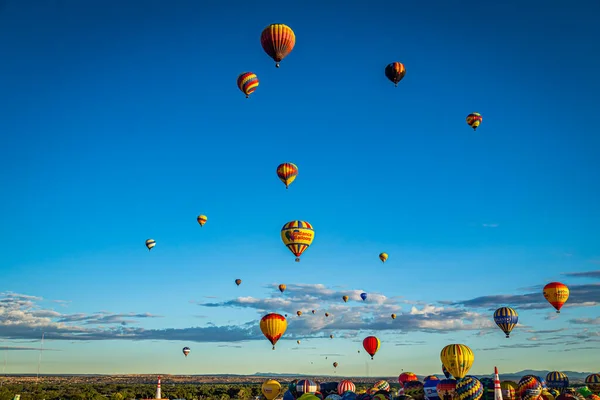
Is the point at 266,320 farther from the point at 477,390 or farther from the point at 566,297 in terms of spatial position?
the point at 566,297

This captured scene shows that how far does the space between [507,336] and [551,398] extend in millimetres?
19052

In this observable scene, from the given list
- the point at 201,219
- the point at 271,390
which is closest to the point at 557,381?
the point at 271,390

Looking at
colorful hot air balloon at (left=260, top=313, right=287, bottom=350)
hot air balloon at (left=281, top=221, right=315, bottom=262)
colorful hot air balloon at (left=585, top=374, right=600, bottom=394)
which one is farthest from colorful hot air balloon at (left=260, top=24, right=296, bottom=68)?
colorful hot air balloon at (left=585, top=374, right=600, bottom=394)

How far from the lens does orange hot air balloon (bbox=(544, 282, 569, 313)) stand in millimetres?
52656

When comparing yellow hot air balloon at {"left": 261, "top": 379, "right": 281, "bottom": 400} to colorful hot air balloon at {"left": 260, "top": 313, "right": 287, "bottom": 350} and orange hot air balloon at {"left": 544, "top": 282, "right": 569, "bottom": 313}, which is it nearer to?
colorful hot air balloon at {"left": 260, "top": 313, "right": 287, "bottom": 350}

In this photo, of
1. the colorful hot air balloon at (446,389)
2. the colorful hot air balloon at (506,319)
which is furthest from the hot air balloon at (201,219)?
the colorful hot air balloon at (446,389)

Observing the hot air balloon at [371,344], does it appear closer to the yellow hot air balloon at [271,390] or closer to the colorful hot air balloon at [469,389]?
the yellow hot air balloon at [271,390]

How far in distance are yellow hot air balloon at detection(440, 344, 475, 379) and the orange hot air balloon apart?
22.4 meters

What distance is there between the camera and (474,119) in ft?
188

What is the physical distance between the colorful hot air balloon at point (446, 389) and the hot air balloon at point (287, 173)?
25600mm

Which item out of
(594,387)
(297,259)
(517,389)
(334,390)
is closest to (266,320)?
(297,259)

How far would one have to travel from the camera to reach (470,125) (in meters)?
57.5

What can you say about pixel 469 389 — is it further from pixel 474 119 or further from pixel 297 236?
pixel 474 119

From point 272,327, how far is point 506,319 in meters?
19.8
